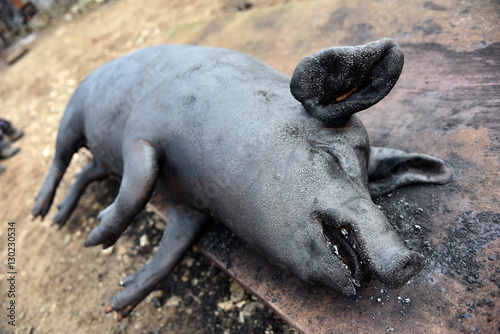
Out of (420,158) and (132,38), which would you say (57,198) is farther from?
(420,158)

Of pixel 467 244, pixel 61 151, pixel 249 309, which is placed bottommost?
pixel 249 309

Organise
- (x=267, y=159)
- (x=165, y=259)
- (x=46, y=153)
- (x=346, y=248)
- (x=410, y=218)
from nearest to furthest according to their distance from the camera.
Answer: (x=346, y=248) < (x=267, y=159) < (x=410, y=218) < (x=165, y=259) < (x=46, y=153)

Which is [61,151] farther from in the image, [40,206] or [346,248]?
[346,248]

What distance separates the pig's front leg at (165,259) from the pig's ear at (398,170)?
111 centimetres

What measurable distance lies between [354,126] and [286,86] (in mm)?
465

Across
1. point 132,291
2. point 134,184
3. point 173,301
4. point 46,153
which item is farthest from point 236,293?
point 46,153

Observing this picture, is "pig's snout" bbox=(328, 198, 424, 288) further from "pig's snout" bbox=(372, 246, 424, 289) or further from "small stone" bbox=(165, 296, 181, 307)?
"small stone" bbox=(165, 296, 181, 307)

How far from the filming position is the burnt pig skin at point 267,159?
140cm

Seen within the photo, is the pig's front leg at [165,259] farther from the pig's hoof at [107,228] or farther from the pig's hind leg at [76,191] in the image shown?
the pig's hind leg at [76,191]

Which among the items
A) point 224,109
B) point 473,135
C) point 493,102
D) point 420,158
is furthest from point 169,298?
point 493,102

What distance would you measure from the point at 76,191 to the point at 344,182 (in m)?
2.71

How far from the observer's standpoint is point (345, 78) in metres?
1.47

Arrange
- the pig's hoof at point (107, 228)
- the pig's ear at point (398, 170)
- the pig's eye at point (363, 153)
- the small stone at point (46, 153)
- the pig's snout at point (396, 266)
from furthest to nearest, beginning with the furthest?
the small stone at point (46, 153)
the pig's hoof at point (107, 228)
the pig's ear at point (398, 170)
the pig's eye at point (363, 153)
the pig's snout at point (396, 266)

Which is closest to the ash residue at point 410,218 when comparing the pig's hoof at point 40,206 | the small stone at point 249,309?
the small stone at point 249,309
